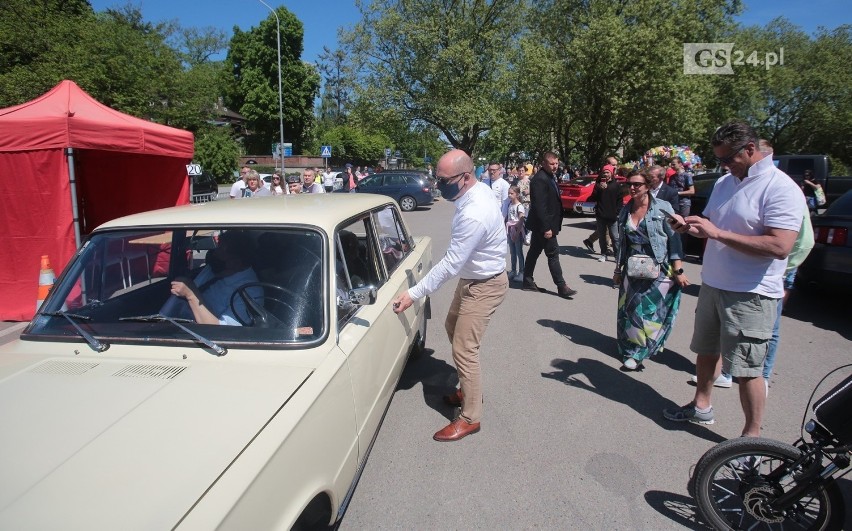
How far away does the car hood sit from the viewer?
1.39 meters

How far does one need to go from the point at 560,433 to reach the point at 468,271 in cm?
132

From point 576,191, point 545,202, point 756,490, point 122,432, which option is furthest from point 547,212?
point 576,191

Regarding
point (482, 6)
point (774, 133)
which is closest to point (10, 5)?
point (482, 6)

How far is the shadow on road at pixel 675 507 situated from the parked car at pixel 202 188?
21240mm

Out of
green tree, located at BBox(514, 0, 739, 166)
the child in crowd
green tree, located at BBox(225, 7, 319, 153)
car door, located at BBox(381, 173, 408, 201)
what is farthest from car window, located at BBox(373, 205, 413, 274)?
green tree, located at BBox(225, 7, 319, 153)

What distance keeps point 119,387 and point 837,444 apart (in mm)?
2957

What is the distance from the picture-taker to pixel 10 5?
19.8m

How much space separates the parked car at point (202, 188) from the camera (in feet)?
69.8

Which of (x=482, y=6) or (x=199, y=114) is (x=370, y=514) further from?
(x=482, y=6)

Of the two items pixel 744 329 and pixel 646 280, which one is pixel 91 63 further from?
pixel 744 329

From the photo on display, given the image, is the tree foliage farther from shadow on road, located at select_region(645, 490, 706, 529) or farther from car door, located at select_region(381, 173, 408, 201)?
shadow on road, located at select_region(645, 490, 706, 529)

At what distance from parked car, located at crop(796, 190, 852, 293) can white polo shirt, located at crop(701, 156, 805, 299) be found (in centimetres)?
399

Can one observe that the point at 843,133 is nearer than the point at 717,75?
No

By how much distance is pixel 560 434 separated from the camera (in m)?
3.42
